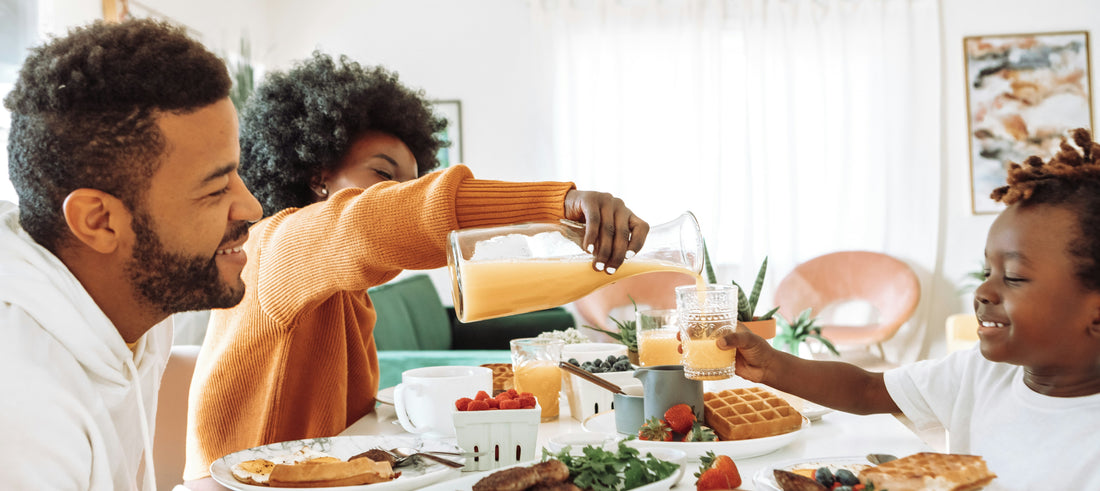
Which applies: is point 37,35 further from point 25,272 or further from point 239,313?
point 25,272

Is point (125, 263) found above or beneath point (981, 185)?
beneath

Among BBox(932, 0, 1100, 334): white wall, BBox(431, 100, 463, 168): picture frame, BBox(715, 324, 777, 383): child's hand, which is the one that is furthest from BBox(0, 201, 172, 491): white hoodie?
BBox(932, 0, 1100, 334): white wall

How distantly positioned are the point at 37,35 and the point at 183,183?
290 centimetres

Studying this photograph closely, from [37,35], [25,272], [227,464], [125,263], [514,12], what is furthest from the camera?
[514,12]

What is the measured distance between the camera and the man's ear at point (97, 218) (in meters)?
0.87

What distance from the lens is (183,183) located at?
94cm

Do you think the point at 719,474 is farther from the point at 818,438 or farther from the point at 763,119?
the point at 763,119

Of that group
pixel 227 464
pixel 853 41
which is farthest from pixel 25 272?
pixel 853 41

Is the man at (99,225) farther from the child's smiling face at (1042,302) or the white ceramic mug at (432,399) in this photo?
the child's smiling face at (1042,302)

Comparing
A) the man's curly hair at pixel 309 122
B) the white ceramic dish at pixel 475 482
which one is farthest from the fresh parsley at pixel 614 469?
the man's curly hair at pixel 309 122

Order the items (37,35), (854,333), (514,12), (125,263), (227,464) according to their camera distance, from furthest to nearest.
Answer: (514,12), (854,333), (37,35), (227,464), (125,263)

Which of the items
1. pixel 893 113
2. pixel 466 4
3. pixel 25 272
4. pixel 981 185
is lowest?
pixel 25 272

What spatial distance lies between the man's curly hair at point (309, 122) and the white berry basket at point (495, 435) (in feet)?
3.13

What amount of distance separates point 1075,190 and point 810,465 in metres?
0.56
